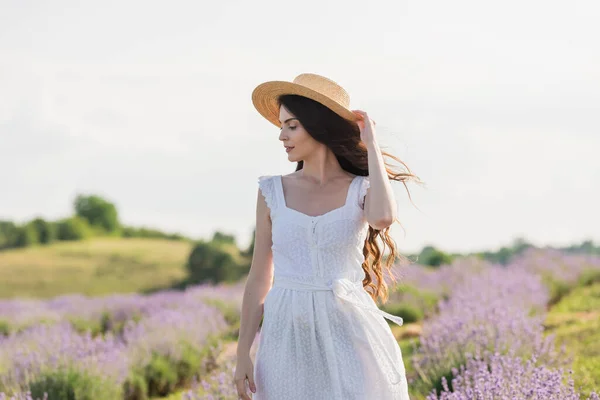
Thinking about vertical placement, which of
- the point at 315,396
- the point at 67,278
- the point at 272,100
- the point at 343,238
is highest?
the point at 272,100

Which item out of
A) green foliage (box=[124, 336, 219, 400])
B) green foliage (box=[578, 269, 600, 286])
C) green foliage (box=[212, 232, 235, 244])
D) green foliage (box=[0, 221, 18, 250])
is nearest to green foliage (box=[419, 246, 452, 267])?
green foliage (box=[578, 269, 600, 286])

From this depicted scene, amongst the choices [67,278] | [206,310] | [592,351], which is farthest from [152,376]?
[67,278]

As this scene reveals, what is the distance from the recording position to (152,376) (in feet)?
20.3

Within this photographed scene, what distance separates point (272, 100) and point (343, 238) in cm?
62

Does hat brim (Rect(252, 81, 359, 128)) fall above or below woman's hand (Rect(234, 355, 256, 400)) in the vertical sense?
above

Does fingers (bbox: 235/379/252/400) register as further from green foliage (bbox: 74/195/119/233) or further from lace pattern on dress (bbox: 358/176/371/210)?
green foliage (bbox: 74/195/119/233)

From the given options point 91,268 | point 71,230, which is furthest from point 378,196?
point 71,230

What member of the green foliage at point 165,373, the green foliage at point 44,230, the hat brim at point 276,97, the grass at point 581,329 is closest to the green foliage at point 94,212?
the green foliage at point 44,230

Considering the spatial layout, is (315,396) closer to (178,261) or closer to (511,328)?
(511,328)

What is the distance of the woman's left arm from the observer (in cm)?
246

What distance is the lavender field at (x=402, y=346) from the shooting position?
13.3 ft

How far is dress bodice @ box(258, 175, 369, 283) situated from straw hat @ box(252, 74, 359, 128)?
300mm

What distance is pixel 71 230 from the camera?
28844 mm

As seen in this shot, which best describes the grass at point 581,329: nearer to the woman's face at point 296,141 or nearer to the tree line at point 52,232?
the woman's face at point 296,141
